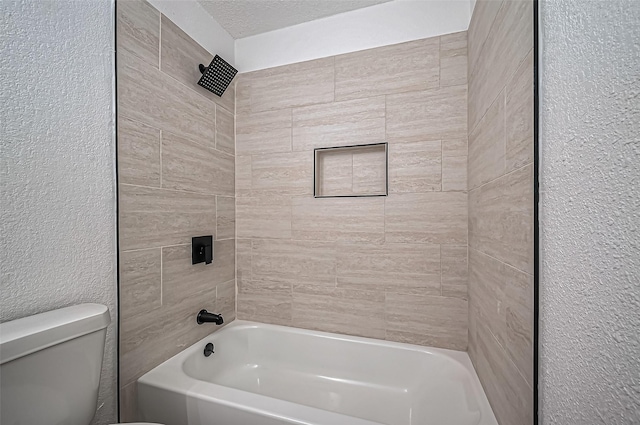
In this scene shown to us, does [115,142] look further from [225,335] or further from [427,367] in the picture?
[427,367]

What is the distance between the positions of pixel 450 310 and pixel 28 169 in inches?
74.8

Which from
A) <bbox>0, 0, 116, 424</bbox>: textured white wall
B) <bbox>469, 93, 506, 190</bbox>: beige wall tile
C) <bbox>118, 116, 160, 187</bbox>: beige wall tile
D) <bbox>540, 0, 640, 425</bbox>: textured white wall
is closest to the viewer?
<bbox>540, 0, 640, 425</bbox>: textured white wall

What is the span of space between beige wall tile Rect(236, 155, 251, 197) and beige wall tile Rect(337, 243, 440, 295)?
0.75 m

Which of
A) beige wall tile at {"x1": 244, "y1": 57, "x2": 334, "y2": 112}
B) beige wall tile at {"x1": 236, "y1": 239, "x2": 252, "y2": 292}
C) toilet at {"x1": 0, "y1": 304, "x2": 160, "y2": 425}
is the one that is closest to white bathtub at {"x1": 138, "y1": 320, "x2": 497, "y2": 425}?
beige wall tile at {"x1": 236, "y1": 239, "x2": 252, "y2": 292}

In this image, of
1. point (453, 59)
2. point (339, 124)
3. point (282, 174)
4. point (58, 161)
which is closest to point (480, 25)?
point (453, 59)

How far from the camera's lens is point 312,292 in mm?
1869

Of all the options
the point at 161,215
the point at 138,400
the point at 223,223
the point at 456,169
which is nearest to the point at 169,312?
the point at 138,400

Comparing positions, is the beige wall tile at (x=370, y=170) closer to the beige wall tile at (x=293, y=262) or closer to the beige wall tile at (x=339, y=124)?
the beige wall tile at (x=339, y=124)

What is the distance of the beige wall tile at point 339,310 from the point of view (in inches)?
68.7

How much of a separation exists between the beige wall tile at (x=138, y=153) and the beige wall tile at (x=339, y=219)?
2.65 ft

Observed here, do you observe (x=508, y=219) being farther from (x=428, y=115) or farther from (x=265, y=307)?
(x=265, y=307)

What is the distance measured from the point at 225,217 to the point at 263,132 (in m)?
0.62

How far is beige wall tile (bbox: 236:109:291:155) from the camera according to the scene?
1.92 meters

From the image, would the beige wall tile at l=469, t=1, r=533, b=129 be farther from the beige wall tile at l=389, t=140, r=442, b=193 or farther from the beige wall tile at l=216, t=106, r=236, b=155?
the beige wall tile at l=216, t=106, r=236, b=155
